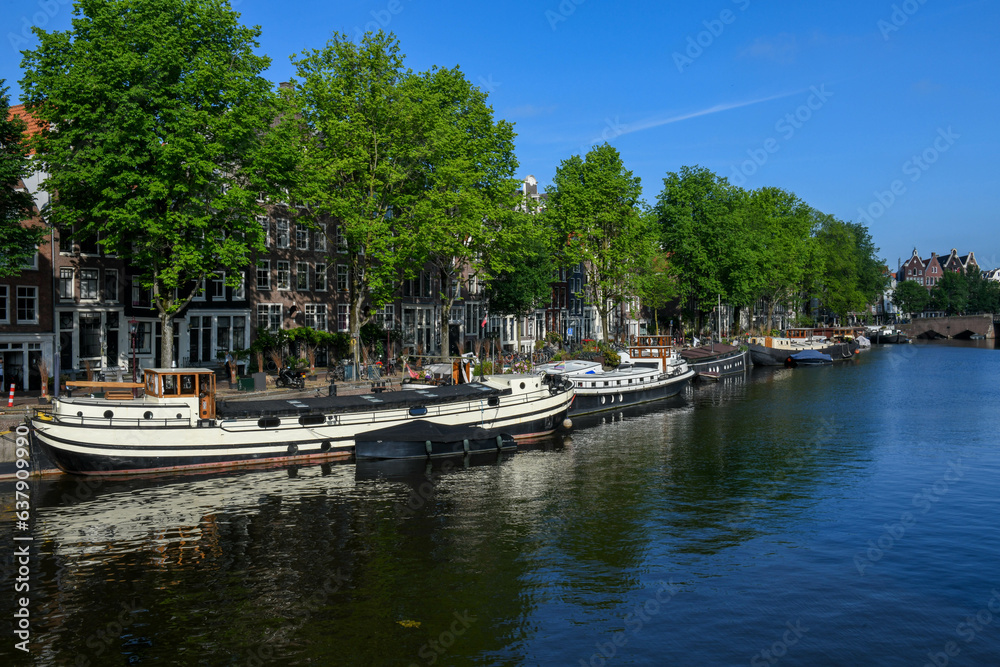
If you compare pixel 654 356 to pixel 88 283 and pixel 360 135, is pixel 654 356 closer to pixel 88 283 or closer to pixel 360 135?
pixel 360 135

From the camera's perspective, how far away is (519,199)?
69.9m

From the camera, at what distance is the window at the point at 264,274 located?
6159cm

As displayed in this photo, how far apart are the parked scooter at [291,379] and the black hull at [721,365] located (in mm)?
41751

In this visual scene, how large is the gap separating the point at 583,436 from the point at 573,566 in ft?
80.9

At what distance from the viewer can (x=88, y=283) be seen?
2010 inches

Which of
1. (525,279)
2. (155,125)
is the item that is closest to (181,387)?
(155,125)

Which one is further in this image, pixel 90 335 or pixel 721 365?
pixel 721 365

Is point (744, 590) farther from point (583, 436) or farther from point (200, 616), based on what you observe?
point (583, 436)

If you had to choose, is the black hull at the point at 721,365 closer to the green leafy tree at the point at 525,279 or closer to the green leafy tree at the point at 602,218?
the green leafy tree at the point at 602,218

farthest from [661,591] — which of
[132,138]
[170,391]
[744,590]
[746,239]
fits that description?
[746,239]

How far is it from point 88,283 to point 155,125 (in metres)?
14.6

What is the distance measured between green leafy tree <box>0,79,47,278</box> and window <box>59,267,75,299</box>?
8.82 meters

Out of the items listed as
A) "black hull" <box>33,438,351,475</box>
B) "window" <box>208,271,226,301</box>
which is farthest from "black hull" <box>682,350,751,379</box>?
"black hull" <box>33,438,351,475</box>

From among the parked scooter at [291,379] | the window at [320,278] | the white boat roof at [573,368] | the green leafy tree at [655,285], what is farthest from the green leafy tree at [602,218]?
the parked scooter at [291,379]
